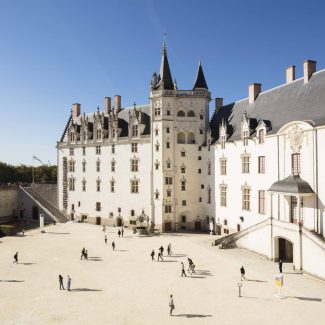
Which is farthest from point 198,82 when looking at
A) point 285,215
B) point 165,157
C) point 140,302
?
point 140,302

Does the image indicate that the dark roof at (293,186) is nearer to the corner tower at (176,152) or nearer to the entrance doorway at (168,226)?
the corner tower at (176,152)

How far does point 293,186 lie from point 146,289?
14246 millimetres

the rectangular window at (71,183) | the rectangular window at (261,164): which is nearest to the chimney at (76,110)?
the rectangular window at (71,183)

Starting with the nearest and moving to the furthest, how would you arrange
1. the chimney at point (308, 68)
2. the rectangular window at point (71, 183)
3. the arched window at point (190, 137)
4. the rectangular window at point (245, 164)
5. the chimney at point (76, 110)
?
the chimney at point (308, 68)
the rectangular window at point (245, 164)
the arched window at point (190, 137)
the rectangular window at point (71, 183)
the chimney at point (76, 110)

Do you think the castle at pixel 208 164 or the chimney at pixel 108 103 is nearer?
the castle at pixel 208 164

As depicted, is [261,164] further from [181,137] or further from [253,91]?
[181,137]

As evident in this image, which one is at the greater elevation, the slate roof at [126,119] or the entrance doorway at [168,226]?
the slate roof at [126,119]

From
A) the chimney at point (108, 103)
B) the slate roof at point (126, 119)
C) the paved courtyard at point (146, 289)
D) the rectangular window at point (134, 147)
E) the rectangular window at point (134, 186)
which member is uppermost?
the chimney at point (108, 103)

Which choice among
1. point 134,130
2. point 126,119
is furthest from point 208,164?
point 126,119

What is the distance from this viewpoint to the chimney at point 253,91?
4019 cm

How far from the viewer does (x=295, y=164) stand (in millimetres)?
28625

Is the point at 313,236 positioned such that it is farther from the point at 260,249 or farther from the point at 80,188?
the point at 80,188

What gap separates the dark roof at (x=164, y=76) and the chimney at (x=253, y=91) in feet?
33.9

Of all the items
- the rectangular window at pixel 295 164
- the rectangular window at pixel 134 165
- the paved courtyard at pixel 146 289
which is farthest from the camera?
the rectangular window at pixel 134 165
